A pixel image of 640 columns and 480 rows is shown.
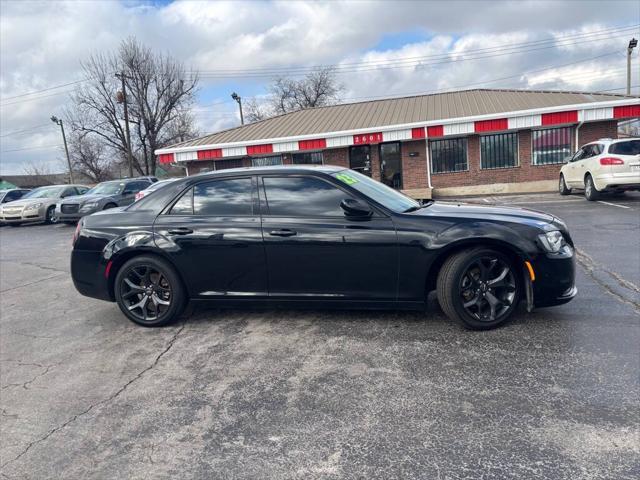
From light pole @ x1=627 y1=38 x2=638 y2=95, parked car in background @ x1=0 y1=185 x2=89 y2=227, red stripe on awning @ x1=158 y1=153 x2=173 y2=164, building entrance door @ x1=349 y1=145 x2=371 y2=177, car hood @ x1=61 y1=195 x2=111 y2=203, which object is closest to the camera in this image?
car hood @ x1=61 y1=195 x2=111 y2=203

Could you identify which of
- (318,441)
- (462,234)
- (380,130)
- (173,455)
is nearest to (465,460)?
(318,441)

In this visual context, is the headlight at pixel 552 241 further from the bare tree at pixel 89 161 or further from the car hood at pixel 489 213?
the bare tree at pixel 89 161

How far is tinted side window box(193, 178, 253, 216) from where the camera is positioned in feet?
14.6

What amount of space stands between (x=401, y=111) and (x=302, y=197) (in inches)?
726

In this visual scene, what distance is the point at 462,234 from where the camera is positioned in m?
3.86

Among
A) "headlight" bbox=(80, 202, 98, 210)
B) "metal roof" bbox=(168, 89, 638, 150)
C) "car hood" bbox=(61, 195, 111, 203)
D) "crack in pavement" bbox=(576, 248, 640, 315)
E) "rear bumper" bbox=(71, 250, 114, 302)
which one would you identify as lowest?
"crack in pavement" bbox=(576, 248, 640, 315)

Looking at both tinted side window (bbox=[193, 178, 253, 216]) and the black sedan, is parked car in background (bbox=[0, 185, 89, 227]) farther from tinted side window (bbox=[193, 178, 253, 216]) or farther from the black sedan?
tinted side window (bbox=[193, 178, 253, 216])

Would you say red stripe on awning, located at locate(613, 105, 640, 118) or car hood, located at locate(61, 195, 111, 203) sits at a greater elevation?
red stripe on awning, located at locate(613, 105, 640, 118)

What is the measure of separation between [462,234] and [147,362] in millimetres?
2838

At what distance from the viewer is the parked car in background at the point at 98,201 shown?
1482 centimetres

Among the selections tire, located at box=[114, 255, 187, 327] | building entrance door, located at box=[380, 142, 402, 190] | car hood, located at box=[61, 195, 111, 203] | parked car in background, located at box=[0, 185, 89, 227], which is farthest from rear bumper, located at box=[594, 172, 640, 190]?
parked car in background, located at box=[0, 185, 89, 227]

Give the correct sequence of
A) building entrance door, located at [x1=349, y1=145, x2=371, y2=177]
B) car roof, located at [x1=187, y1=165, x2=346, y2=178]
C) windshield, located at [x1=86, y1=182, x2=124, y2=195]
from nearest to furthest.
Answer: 1. car roof, located at [x1=187, y1=165, x2=346, y2=178]
2. windshield, located at [x1=86, y1=182, x2=124, y2=195]
3. building entrance door, located at [x1=349, y1=145, x2=371, y2=177]

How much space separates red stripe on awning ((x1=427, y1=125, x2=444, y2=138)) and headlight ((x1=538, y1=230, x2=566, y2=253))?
587 inches

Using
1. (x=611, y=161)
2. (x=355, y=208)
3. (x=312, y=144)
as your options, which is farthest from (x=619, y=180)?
(x=312, y=144)
